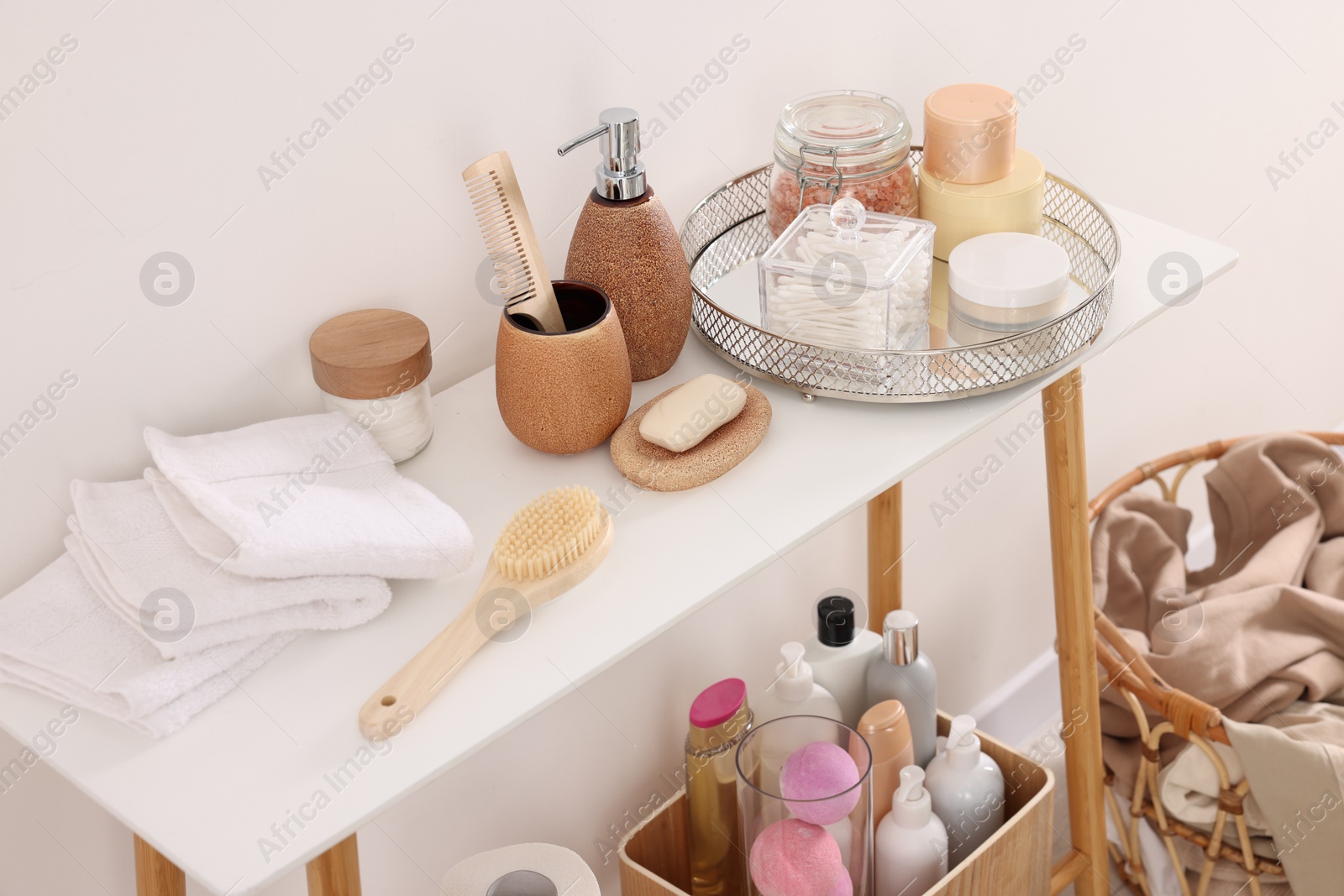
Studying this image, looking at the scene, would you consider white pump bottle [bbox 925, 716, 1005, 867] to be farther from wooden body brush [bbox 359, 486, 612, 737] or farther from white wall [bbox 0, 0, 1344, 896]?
wooden body brush [bbox 359, 486, 612, 737]

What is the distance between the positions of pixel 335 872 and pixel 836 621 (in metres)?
0.53

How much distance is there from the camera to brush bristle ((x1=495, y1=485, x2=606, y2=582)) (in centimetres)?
64

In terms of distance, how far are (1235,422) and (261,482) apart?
153 cm

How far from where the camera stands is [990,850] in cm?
102

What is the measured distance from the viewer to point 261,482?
66 cm

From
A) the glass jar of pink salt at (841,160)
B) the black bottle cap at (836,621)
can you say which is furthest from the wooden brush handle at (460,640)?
the black bottle cap at (836,621)

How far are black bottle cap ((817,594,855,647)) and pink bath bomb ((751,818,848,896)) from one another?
194mm

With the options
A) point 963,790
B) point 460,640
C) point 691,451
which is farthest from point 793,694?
point 460,640

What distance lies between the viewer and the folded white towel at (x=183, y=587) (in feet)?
1.98

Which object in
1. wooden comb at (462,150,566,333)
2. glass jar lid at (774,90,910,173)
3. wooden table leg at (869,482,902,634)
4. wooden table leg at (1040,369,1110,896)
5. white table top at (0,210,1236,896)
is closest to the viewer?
white table top at (0,210,1236,896)

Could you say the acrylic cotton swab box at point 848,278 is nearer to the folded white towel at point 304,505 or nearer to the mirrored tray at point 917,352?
the mirrored tray at point 917,352

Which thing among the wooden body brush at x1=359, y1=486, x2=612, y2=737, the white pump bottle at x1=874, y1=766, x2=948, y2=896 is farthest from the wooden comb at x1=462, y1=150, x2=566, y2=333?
the white pump bottle at x1=874, y1=766, x2=948, y2=896

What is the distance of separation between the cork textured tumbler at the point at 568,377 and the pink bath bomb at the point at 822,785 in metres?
0.32

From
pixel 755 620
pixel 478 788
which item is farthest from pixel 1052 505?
pixel 478 788
